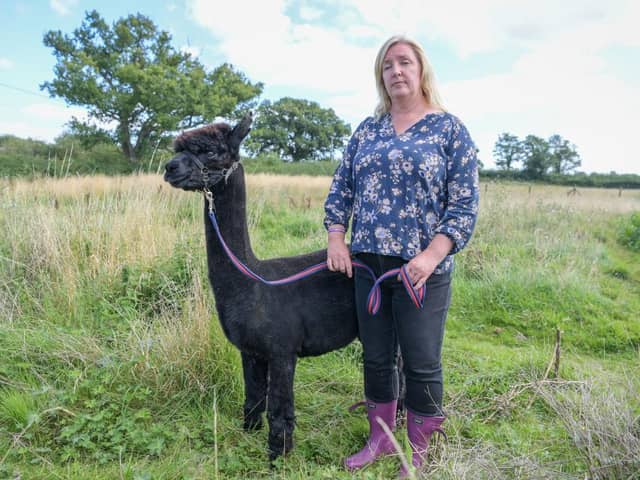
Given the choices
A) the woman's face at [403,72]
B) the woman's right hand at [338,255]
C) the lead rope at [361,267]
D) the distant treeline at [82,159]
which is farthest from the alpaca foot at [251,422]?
the distant treeline at [82,159]

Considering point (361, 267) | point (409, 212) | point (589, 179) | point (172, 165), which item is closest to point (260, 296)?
point (361, 267)

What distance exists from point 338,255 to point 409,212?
0.52m

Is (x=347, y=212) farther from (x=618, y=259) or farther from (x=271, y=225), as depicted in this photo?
(x=618, y=259)

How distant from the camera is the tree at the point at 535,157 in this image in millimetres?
48688

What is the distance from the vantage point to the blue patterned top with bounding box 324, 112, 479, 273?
2.06 meters

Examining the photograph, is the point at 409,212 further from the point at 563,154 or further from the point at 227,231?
the point at 563,154

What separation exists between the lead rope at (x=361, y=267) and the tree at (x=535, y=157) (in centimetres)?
4913

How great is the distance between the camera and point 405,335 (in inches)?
88.5

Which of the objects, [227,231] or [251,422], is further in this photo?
[251,422]

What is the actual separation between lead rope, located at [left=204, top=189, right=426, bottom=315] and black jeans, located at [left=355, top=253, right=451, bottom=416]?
1.5 inches

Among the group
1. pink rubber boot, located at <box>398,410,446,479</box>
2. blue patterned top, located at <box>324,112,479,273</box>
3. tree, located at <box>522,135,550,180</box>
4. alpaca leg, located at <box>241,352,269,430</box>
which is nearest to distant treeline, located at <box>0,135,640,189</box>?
alpaca leg, located at <box>241,352,269,430</box>

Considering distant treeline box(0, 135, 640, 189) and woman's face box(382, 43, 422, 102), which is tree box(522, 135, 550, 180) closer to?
distant treeline box(0, 135, 640, 189)

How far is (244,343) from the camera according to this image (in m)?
2.44

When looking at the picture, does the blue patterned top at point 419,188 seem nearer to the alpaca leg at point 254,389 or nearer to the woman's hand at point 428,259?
the woman's hand at point 428,259
